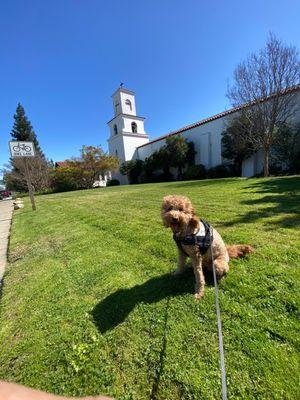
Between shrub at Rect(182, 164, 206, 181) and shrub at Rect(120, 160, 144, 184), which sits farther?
shrub at Rect(120, 160, 144, 184)

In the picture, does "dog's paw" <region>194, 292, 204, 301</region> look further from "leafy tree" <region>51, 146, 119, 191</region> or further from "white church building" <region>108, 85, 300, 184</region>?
"leafy tree" <region>51, 146, 119, 191</region>

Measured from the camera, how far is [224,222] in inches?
174

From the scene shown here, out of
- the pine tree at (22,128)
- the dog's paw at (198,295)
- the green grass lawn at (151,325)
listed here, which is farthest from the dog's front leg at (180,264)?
the pine tree at (22,128)

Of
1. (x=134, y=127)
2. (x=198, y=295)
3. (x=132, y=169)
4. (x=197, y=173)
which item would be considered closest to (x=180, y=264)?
(x=198, y=295)

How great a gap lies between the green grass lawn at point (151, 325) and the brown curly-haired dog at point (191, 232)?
7.4 inches

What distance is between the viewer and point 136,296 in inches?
94.2

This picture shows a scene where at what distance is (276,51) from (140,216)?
42.8 feet

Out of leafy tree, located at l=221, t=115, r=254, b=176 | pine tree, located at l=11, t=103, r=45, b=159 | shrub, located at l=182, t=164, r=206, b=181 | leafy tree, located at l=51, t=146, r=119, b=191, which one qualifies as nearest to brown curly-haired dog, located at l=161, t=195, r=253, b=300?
leafy tree, located at l=221, t=115, r=254, b=176

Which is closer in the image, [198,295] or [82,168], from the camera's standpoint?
[198,295]

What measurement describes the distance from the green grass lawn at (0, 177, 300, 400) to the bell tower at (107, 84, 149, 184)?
3128cm

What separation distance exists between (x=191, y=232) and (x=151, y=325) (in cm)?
96

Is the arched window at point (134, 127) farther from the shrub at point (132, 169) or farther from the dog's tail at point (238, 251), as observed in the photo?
the dog's tail at point (238, 251)

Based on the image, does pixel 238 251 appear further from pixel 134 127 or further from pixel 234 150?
pixel 134 127

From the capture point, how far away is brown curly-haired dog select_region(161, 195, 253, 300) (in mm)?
2051
